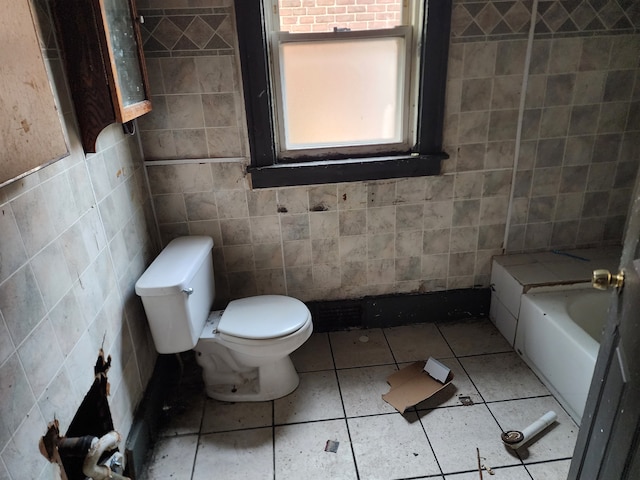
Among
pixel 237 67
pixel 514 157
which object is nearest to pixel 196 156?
pixel 237 67

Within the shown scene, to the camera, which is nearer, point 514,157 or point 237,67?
point 237,67

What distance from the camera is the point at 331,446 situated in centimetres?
169

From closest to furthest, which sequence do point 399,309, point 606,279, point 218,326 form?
point 606,279
point 218,326
point 399,309

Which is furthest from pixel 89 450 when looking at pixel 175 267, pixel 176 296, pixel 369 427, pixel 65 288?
pixel 369 427

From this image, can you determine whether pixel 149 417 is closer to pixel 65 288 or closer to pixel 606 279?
pixel 65 288

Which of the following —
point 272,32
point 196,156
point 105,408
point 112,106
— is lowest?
point 105,408

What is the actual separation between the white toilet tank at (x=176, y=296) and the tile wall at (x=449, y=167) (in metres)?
0.29

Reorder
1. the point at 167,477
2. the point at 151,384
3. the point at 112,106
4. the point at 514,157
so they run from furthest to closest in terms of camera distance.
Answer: the point at 514,157 → the point at 151,384 → the point at 167,477 → the point at 112,106

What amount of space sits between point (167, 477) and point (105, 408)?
400mm

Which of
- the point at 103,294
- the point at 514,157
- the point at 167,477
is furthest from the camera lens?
the point at 514,157

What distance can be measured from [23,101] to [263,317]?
1.17 m

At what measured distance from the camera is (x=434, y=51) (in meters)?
1.87

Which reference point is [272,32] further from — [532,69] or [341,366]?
[341,366]

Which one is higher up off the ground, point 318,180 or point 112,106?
point 112,106
